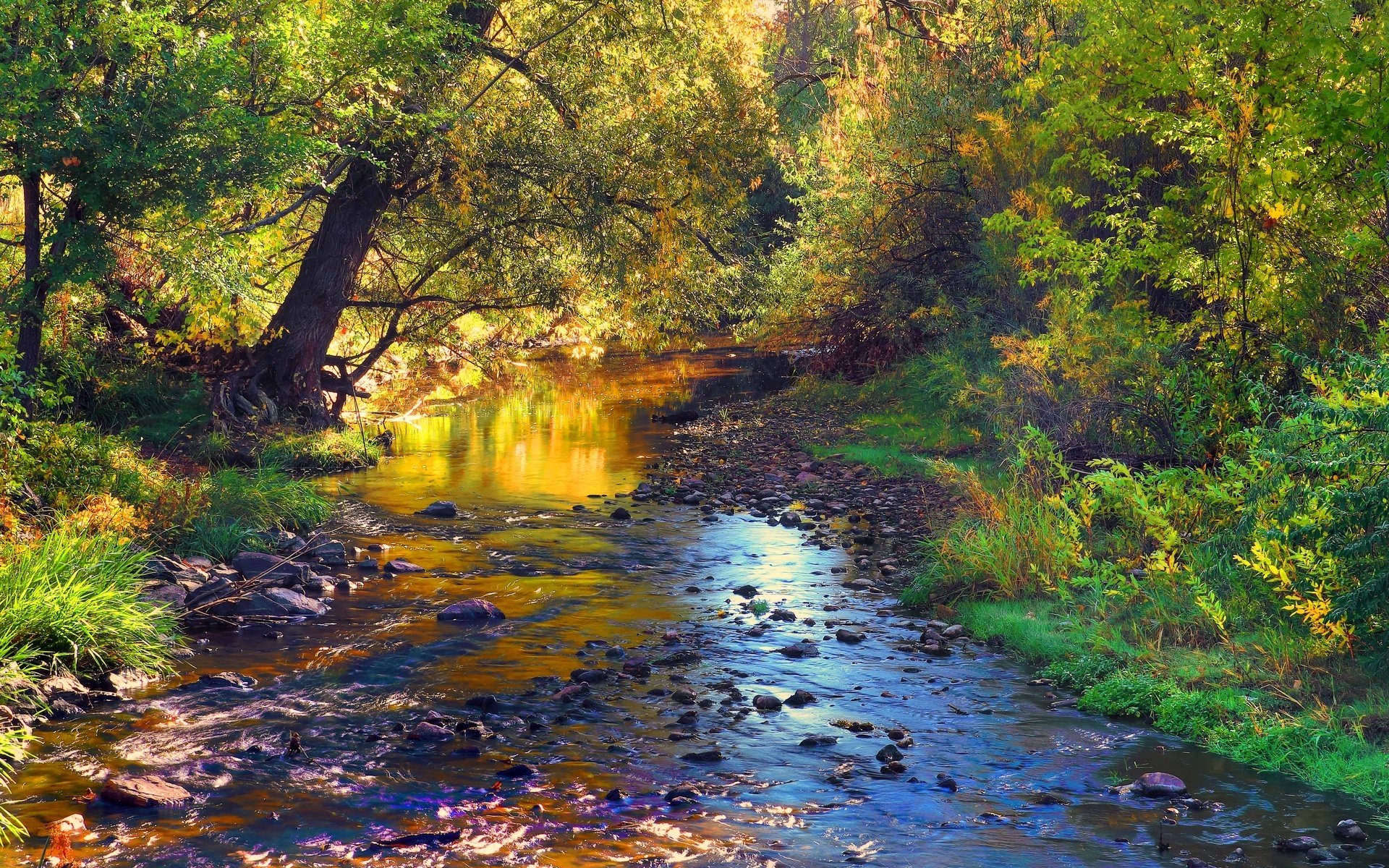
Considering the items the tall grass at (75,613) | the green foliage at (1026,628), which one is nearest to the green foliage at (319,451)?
the tall grass at (75,613)

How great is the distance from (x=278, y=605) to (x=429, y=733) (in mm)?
4175

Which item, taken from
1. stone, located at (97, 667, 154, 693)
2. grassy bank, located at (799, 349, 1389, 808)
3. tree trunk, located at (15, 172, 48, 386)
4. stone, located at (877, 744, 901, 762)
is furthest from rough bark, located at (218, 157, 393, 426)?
stone, located at (877, 744, 901, 762)

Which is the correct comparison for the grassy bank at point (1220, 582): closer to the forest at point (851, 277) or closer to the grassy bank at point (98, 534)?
the forest at point (851, 277)

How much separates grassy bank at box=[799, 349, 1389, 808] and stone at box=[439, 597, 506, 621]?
14.3 feet

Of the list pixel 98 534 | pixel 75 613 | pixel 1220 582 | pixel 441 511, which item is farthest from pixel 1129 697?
pixel 441 511

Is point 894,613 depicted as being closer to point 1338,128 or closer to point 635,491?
point 1338,128

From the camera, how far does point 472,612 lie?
1198 cm

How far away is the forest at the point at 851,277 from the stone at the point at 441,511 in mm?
1459

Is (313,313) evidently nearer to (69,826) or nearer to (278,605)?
(278,605)

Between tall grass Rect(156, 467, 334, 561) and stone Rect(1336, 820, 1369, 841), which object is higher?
tall grass Rect(156, 467, 334, 561)

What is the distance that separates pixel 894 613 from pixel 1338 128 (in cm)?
647

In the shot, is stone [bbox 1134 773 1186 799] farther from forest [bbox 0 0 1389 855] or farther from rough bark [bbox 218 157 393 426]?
rough bark [bbox 218 157 393 426]

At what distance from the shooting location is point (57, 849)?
649cm

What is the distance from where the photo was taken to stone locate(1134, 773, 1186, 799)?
25.0 ft
